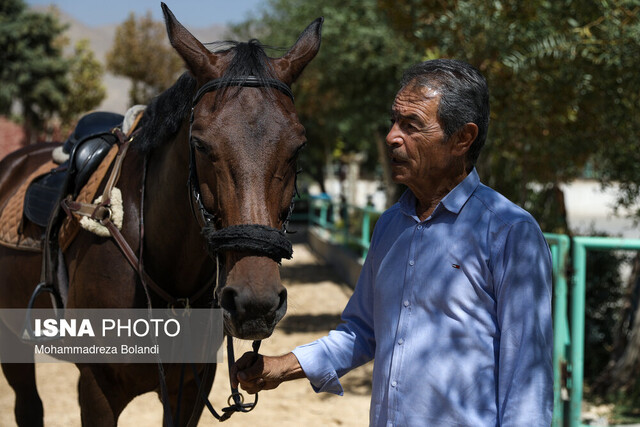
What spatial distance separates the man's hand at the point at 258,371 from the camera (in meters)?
1.87

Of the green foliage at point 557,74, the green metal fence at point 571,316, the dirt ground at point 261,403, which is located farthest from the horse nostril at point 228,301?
the green foliage at point 557,74

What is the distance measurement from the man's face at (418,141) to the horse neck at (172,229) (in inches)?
39.4

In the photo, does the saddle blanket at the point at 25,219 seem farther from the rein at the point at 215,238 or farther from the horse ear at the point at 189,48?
the horse ear at the point at 189,48

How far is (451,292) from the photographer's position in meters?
1.72

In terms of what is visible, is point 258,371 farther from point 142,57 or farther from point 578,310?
point 142,57

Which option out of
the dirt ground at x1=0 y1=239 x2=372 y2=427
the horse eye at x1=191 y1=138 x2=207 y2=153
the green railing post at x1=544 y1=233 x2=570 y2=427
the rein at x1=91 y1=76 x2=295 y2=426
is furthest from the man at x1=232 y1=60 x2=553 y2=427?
the dirt ground at x1=0 y1=239 x2=372 y2=427

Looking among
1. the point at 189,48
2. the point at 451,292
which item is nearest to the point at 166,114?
the point at 189,48

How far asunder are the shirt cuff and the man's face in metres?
0.59

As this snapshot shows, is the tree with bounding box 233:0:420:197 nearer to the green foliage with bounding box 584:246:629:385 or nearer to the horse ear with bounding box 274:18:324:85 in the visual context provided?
the green foliage with bounding box 584:246:629:385

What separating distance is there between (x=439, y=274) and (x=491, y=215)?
0.70 ft

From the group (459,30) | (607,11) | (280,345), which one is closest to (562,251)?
(607,11)

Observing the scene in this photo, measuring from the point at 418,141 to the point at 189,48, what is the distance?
3.11 feet

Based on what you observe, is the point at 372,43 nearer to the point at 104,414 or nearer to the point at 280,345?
the point at 280,345

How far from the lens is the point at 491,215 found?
173cm
